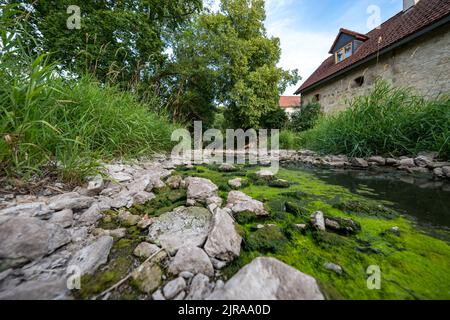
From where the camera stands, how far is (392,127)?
2.68m

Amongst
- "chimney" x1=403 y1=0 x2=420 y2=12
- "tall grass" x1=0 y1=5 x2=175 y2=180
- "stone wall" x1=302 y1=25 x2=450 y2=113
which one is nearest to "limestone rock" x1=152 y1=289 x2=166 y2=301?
"tall grass" x1=0 y1=5 x2=175 y2=180

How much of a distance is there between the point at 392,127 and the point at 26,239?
3.97 m

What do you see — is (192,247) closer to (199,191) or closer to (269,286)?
(269,286)

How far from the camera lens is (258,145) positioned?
A: 26.7ft

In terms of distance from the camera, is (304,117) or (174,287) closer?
(174,287)

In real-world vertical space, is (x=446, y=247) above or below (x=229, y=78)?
below

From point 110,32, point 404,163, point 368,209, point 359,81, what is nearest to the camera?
point 368,209

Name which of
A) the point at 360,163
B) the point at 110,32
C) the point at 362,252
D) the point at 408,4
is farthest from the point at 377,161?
the point at 408,4

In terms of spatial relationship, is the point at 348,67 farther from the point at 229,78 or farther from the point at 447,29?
the point at 229,78

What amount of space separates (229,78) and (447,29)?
21.9 feet

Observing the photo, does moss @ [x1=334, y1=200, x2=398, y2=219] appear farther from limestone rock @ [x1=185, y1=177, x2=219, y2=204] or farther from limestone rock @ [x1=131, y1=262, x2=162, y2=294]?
limestone rock @ [x1=131, y1=262, x2=162, y2=294]

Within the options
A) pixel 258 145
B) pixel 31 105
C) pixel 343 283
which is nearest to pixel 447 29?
pixel 258 145

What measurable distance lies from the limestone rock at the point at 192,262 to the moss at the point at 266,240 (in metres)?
0.20

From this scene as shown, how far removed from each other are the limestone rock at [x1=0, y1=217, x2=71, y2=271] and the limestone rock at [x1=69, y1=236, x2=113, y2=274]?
0.11m
